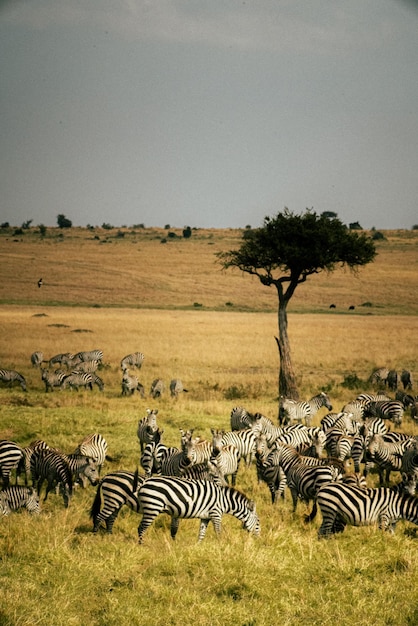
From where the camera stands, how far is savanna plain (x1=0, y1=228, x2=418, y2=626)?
802 cm

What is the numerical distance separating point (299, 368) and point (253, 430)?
18593 millimetres

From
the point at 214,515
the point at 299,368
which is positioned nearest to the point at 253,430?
the point at 214,515

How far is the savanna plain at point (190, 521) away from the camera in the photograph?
26.3ft

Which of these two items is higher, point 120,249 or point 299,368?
point 120,249

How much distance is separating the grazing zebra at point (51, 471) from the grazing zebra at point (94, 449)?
0.96 metres

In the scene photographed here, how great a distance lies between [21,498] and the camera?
1149 centimetres

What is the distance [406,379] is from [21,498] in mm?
19709

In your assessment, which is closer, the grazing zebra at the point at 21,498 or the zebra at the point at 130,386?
the grazing zebra at the point at 21,498

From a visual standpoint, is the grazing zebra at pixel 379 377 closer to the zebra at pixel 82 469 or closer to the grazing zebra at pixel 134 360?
the grazing zebra at pixel 134 360

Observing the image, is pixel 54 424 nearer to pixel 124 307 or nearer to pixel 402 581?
pixel 402 581

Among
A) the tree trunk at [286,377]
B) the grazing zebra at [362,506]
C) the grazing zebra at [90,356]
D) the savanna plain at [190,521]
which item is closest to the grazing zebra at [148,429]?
the savanna plain at [190,521]

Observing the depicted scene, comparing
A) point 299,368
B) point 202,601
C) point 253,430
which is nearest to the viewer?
point 202,601

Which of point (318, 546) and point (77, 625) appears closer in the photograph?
point (77, 625)

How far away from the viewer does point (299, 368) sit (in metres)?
34.0
